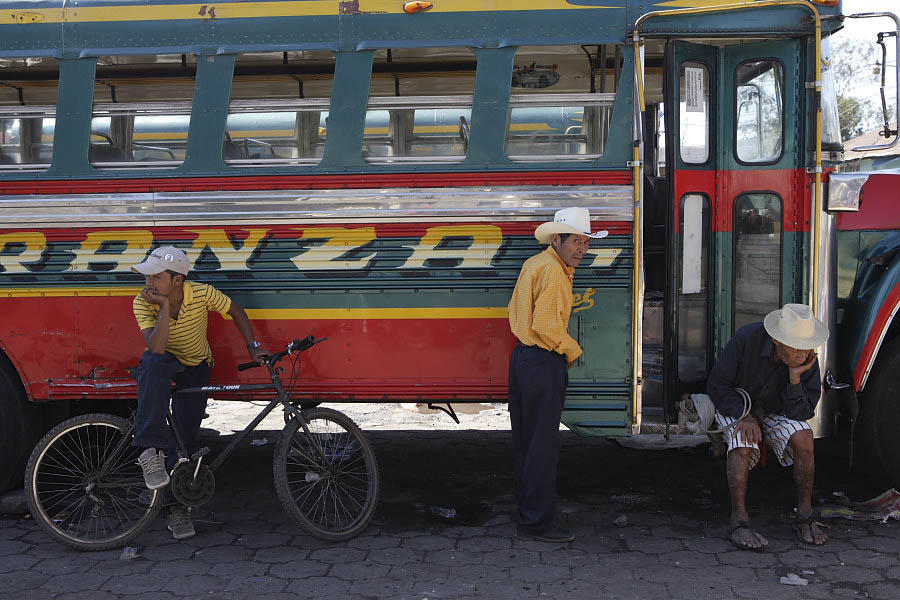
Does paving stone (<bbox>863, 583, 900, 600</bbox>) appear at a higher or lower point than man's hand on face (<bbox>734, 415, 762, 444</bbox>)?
lower

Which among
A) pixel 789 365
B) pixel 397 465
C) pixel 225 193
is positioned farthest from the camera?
pixel 397 465

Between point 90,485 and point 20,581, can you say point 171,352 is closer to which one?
point 90,485

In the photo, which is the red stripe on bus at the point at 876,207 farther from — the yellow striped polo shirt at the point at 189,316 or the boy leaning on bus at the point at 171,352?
the yellow striped polo shirt at the point at 189,316

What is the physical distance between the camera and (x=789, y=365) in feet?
15.5

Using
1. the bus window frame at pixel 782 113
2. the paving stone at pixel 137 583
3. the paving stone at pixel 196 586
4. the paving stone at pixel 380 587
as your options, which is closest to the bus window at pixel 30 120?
the paving stone at pixel 137 583

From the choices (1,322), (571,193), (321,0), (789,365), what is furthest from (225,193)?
(789,365)

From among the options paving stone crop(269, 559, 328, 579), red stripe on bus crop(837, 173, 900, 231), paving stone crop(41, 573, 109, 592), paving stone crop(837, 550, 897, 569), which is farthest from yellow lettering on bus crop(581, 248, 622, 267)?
paving stone crop(41, 573, 109, 592)

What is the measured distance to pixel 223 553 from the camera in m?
4.80

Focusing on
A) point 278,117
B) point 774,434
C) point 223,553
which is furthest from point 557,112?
point 223,553

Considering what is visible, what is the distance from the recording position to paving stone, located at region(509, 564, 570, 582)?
14.4 feet

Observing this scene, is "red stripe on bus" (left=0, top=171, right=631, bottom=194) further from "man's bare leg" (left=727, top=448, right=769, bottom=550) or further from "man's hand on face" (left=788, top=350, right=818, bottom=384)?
"man's bare leg" (left=727, top=448, right=769, bottom=550)

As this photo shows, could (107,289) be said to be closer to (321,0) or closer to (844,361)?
(321,0)

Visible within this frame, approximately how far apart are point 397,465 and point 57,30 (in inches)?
141

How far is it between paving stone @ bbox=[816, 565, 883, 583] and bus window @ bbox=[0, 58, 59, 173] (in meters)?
4.81
